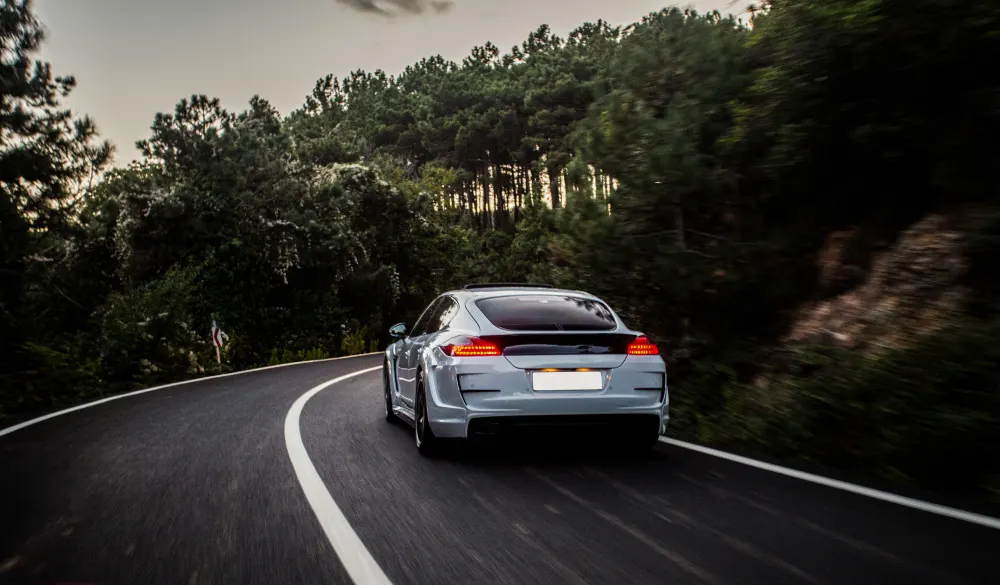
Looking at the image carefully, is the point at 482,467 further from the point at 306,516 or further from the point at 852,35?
the point at 852,35

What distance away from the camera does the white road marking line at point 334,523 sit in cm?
410

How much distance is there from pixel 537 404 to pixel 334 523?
2124 mm

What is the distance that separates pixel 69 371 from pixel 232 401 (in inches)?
228

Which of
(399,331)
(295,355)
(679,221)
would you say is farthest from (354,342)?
(399,331)

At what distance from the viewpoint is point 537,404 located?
266 inches

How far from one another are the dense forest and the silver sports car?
1.74m

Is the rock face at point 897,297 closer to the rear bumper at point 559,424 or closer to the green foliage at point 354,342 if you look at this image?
the rear bumper at point 559,424

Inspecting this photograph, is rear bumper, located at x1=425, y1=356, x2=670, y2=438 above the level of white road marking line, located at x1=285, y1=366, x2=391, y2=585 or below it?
above

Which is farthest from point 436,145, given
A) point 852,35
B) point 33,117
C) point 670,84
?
point 852,35

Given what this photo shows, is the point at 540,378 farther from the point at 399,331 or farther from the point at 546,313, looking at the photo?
the point at 399,331

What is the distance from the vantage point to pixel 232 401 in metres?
12.5

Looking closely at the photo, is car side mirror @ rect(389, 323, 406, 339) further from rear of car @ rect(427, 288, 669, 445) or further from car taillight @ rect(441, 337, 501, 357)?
car taillight @ rect(441, 337, 501, 357)

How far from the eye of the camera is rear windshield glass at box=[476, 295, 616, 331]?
730 cm

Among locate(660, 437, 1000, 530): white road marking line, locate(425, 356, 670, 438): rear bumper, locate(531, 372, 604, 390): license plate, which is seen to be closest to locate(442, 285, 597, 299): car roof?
locate(425, 356, 670, 438): rear bumper
